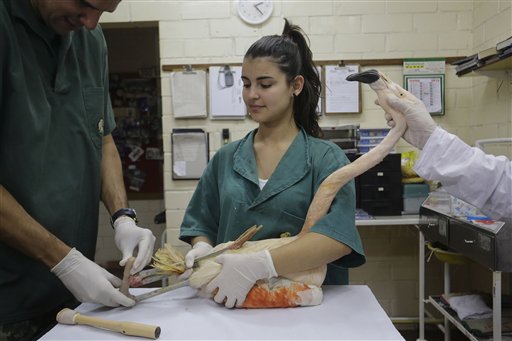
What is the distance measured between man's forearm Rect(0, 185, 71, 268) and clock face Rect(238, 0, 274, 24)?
2519mm

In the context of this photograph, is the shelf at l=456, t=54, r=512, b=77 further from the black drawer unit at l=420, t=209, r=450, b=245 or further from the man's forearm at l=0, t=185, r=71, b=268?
the man's forearm at l=0, t=185, r=71, b=268

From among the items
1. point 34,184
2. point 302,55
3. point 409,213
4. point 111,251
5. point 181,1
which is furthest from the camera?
point 111,251

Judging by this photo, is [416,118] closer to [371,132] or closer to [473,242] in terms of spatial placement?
[473,242]

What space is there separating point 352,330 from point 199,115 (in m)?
2.51

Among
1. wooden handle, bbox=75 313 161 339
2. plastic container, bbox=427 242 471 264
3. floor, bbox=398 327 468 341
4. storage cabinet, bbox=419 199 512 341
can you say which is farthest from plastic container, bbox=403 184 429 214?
wooden handle, bbox=75 313 161 339

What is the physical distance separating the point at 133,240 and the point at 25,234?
1.12 ft

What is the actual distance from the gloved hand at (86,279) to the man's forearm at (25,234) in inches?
1.0

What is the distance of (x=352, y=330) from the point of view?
1048 mm

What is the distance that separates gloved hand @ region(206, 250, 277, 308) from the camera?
1197 mm

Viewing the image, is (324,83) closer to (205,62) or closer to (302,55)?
(205,62)

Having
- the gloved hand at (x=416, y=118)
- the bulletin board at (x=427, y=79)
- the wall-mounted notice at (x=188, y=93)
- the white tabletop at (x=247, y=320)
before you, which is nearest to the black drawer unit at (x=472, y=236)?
the gloved hand at (x=416, y=118)

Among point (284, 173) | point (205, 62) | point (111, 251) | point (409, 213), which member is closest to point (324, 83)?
point (205, 62)

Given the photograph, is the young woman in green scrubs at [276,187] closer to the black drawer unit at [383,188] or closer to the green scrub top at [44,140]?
the green scrub top at [44,140]

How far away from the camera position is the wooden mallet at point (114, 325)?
1.02m
